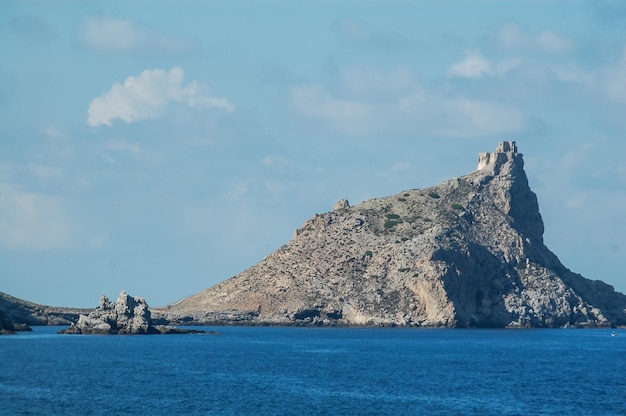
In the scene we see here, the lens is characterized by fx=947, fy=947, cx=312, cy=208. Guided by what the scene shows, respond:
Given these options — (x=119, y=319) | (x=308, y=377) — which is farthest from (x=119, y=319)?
(x=308, y=377)

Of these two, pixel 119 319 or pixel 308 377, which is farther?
pixel 119 319

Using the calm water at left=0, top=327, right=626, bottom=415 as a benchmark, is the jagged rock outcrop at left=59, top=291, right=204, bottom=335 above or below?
above

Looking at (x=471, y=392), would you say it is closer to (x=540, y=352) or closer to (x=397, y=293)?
(x=540, y=352)

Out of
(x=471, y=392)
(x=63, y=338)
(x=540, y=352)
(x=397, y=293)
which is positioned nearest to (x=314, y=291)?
(x=397, y=293)

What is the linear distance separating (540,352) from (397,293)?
62.6m

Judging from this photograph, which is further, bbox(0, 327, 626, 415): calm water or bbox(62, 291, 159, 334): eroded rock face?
bbox(62, 291, 159, 334): eroded rock face

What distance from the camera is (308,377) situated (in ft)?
309

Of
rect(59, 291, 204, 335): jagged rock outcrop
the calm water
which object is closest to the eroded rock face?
rect(59, 291, 204, 335): jagged rock outcrop

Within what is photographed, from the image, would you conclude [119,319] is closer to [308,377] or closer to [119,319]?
[119,319]

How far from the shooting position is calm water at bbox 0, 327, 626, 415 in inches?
2891

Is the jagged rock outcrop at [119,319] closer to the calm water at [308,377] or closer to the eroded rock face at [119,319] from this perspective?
the eroded rock face at [119,319]

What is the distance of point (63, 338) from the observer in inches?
5940

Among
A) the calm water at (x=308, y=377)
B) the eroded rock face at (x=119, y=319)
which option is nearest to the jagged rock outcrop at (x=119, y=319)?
the eroded rock face at (x=119, y=319)

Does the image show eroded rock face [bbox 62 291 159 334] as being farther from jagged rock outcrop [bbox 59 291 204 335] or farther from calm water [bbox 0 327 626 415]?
calm water [bbox 0 327 626 415]
